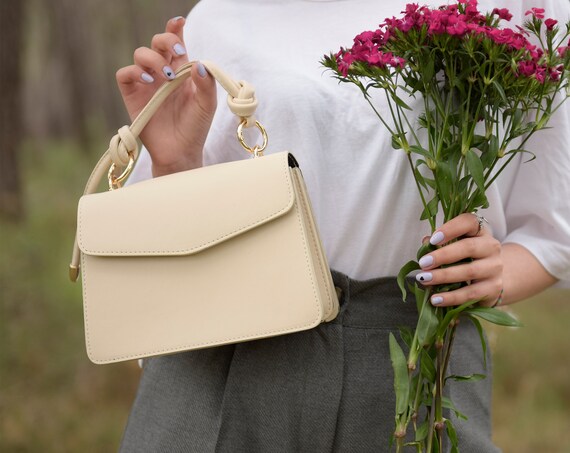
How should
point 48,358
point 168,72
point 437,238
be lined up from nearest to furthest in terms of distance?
point 437,238 < point 168,72 < point 48,358

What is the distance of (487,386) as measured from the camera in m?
1.66

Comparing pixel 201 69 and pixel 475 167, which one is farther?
pixel 201 69

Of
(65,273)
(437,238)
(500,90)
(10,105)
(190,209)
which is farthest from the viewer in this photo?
(10,105)

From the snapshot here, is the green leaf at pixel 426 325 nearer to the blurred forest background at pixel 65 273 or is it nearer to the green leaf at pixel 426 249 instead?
the green leaf at pixel 426 249

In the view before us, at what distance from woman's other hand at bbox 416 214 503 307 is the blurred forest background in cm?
274

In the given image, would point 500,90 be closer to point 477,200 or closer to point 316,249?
point 477,200

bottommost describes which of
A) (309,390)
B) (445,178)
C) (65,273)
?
(65,273)

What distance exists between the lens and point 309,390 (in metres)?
1.49

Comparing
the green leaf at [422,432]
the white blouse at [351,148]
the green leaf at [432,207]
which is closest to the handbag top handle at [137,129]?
the white blouse at [351,148]

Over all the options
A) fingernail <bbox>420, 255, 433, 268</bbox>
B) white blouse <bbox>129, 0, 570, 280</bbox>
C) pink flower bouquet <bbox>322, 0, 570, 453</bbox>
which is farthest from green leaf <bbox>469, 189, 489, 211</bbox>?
white blouse <bbox>129, 0, 570, 280</bbox>

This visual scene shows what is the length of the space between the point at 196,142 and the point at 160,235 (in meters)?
0.27

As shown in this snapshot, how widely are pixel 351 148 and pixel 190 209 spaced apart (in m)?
0.34

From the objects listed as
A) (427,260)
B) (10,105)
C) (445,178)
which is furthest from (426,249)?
(10,105)

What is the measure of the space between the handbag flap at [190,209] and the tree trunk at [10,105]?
13.7ft
